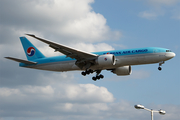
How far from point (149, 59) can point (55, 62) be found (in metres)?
16.1

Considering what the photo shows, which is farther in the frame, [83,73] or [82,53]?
[83,73]

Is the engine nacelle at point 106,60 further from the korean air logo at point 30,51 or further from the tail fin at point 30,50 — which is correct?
the korean air logo at point 30,51

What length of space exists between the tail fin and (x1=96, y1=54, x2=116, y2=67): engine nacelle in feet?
43.5

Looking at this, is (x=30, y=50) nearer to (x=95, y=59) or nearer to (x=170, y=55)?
(x=95, y=59)

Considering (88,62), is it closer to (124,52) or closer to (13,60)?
(124,52)

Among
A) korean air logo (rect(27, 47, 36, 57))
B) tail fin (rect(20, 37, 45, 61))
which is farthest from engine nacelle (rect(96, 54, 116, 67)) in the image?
korean air logo (rect(27, 47, 36, 57))

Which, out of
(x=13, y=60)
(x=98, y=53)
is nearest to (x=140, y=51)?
(x=98, y=53)

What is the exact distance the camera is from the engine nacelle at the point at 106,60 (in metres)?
40.4

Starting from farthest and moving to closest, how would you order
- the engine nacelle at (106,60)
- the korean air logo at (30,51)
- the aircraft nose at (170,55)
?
the korean air logo at (30,51) < the aircraft nose at (170,55) < the engine nacelle at (106,60)

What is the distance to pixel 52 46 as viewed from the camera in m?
39.7

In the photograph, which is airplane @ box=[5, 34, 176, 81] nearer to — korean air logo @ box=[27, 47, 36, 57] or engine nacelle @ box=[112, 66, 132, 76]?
korean air logo @ box=[27, 47, 36, 57]

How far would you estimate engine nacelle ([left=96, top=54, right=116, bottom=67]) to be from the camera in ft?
133

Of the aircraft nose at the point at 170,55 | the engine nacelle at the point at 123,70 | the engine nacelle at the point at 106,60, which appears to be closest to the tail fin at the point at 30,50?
the engine nacelle at the point at 106,60

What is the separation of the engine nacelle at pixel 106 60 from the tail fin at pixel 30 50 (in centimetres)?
1326
